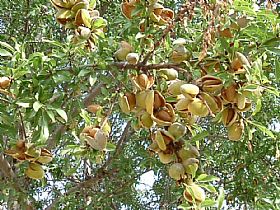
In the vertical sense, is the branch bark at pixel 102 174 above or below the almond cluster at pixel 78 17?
above

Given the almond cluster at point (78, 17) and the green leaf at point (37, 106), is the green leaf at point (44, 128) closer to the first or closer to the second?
the green leaf at point (37, 106)

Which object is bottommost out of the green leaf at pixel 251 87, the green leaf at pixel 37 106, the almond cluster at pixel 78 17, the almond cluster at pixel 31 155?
the almond cluster at pixel 31 155

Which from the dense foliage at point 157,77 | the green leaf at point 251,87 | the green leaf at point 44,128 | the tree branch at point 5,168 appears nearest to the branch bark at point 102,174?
the tree branch at point 5,168

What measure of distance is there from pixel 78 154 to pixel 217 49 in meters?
0.52

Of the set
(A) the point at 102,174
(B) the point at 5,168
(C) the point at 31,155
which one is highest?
(A) the point at 102,174

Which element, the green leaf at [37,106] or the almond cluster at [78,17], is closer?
the green leaf at [37,106]

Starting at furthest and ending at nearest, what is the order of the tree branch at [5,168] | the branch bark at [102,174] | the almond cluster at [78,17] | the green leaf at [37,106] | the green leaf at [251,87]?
the branch bark at [102,174] < the tree branch at [5,168] < the almond cluster at [78,17] < the green leaf at [37,106] < the green leaf at [251,87]

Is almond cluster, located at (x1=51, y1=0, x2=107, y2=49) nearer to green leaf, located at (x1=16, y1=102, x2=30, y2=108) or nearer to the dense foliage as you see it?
the dense foliage

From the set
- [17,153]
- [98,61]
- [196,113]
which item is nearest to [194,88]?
[196,113]

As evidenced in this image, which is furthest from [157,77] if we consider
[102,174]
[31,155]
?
[102,174]

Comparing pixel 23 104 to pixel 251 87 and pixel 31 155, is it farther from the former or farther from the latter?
pixel 251 87

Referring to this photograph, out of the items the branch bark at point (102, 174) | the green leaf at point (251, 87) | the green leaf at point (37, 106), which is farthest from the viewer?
the branch bark at point (102, 174)

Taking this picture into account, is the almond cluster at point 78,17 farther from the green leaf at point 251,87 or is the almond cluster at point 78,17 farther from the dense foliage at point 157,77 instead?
the green leaf at point 251,87

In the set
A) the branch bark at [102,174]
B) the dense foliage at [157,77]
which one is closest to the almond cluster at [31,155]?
the dense foliage at [157,77]
